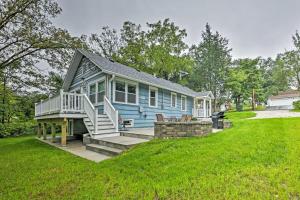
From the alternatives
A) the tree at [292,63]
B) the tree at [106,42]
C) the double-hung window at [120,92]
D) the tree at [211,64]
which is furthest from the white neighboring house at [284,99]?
the double-hung window at [120,92]

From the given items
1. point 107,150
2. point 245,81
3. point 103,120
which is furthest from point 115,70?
point 245,81

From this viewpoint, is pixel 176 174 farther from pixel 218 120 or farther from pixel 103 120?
pixel 218 120

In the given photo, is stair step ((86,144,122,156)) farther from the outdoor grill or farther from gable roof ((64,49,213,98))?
the outdoor grill

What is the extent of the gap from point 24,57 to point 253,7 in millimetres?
14452

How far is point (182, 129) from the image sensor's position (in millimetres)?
6332

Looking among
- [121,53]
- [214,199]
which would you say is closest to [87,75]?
[214,199]

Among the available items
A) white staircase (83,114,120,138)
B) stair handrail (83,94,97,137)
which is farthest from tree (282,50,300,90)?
stair handrail (83,94,97,137)

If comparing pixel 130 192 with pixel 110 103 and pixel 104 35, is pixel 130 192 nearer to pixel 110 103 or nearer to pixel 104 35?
pixel 110 103

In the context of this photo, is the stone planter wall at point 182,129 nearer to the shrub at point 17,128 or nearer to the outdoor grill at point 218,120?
the outdoor grill at point 218,120

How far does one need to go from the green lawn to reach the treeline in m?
8.10

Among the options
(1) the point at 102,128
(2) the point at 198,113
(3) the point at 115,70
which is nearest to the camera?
(1) the point at 102,128

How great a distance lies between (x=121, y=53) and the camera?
78.9ft

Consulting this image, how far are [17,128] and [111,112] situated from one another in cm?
1307

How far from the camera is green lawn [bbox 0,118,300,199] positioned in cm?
283
